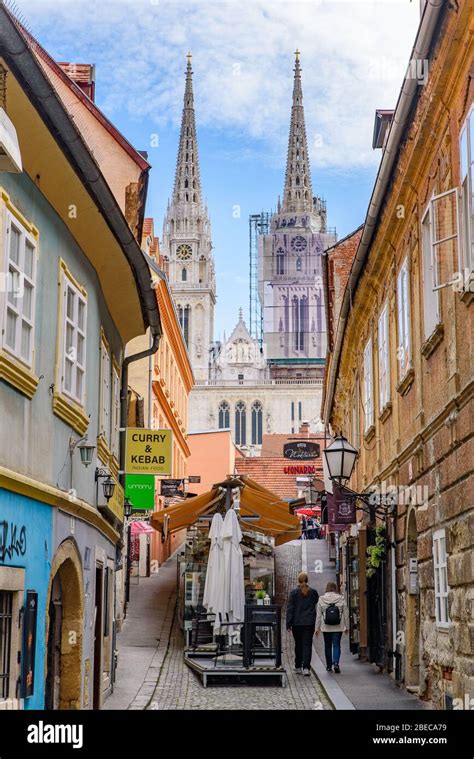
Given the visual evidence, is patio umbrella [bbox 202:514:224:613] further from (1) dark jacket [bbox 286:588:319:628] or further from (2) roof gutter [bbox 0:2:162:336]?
(2) roof gutter [bbox 0:2:162:336]

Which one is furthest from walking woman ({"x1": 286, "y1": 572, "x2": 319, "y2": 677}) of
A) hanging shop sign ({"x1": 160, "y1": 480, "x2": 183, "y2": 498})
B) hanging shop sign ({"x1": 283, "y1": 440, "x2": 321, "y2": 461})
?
hanging shop sign ({"x1": 283, "y1": 440, "x2": 321, "y2": 461})

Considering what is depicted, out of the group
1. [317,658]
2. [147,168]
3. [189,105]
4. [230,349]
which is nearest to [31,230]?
[147,168]

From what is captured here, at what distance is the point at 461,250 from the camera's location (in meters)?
8.82

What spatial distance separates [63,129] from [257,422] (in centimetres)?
10529

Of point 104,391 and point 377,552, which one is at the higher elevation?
point 104,391

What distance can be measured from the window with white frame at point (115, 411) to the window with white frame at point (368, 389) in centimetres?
399

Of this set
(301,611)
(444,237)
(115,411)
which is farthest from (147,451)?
(444,237)

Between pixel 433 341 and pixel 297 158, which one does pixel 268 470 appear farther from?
pixel 297 158

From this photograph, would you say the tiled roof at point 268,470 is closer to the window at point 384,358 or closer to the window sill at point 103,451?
the window at point 384,358

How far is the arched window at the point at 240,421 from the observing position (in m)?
113

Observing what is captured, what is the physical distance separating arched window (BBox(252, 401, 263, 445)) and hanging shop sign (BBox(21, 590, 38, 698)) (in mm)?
103716

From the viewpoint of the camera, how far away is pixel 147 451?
Result: 16.3 metres

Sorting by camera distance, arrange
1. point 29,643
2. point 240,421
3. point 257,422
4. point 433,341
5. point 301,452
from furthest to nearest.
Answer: point 240,421 → point 257,422 → point 301,452 → point 433,341 → point 29,643
